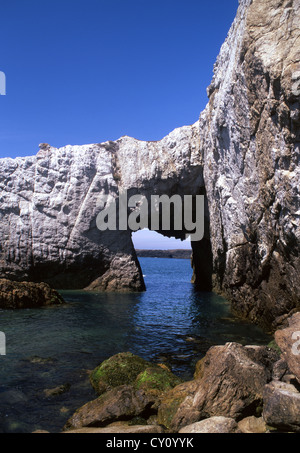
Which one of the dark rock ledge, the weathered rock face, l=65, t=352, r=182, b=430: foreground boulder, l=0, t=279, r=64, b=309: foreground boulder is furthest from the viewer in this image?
l=0, t=279, r=64, b=309: foreground boulder

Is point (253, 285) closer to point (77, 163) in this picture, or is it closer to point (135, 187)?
point (135, 187)

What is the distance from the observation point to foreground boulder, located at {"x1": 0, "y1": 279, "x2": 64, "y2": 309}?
84.6 ft

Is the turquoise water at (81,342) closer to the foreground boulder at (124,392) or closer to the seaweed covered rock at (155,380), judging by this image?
the foreground boulder at (124,392)

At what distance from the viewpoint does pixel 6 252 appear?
3709cm

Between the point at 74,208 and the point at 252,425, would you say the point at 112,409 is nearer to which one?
the point at 252,425

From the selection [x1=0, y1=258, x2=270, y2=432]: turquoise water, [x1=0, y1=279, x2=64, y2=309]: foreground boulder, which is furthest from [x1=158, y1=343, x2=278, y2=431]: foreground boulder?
[x1=0, y1=279, x2=64, y2=309]: foreground boulder

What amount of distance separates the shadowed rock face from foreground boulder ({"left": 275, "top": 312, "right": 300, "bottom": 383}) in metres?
6.39

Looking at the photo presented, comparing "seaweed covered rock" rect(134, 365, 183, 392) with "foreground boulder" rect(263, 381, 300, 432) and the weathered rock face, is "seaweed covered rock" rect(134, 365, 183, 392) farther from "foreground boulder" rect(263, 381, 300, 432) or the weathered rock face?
the weathered rock face

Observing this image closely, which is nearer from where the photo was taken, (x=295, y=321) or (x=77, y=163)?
(x=295, y=321)

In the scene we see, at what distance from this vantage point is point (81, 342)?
54.0ft

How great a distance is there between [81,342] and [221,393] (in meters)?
9.52

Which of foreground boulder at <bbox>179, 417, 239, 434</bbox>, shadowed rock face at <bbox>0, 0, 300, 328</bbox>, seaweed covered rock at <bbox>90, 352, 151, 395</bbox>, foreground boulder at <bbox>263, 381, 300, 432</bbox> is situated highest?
shadowed rock face at <bbox>0, 0, 300, 328</bbox>

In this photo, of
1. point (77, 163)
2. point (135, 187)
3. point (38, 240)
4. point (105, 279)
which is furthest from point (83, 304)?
point (77, 163)
